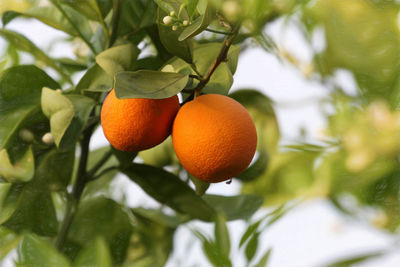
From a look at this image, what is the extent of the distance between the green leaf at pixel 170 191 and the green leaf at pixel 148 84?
0.95ft

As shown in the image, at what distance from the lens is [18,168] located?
778mm

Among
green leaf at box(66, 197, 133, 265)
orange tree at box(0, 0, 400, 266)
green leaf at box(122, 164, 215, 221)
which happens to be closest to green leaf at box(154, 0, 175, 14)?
orange tree at box(0, 0, 400, 266)

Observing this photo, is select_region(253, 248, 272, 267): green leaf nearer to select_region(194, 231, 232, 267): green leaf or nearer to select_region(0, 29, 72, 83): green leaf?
select_region(194, 231, 232, 267): green leaf

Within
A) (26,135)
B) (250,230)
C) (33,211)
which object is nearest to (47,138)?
(26,135)

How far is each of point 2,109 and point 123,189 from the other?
43 centimetres

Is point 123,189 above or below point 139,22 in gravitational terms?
below

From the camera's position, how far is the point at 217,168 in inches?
24.3

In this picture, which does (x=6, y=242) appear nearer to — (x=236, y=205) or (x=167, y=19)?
(x=236, y=205)

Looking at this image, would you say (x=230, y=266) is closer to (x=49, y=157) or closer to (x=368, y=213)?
(x=368, y=213)

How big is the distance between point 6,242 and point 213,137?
1.73 ft

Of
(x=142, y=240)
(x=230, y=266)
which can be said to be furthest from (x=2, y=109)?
(x=230, y=266)

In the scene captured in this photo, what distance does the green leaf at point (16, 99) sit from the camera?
78 centimetres

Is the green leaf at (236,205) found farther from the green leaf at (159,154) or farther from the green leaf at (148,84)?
the green leaf at (148,84)

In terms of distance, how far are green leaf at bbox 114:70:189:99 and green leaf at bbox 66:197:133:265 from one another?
1.38 feet
